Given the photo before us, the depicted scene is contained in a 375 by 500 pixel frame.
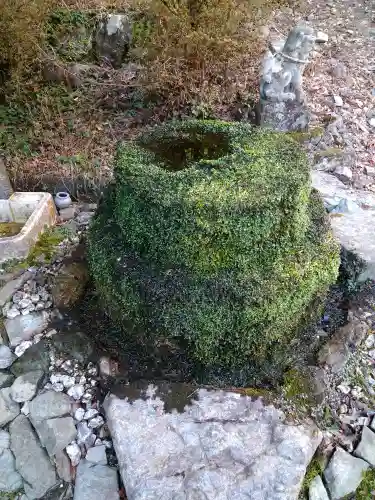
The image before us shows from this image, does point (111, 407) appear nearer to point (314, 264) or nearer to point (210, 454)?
point (210, 454)

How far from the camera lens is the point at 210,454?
231 centimetres

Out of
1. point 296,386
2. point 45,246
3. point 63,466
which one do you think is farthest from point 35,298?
point 296,386

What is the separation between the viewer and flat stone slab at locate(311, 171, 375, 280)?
3.24 m

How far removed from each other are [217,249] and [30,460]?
1.55 m

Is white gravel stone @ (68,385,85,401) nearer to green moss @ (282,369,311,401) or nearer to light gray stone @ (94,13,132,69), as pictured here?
green moss @ (282,369,311,401)

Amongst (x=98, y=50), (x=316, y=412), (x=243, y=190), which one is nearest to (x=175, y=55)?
(x=98, y=50)

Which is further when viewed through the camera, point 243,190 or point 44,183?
point 44,183

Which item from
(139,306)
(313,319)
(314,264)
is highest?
(314,264)

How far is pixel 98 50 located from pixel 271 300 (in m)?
4.22

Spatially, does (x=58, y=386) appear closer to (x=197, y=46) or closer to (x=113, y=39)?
(x=197, y=46)

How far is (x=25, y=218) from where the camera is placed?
4.05 m

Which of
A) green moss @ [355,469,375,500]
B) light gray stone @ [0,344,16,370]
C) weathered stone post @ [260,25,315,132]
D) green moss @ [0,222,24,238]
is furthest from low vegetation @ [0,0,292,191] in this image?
green moss @ [355,469,375,500]

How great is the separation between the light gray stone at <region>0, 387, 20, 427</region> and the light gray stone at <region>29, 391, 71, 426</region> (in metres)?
0.11

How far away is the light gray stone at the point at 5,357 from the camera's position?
9.85ft
